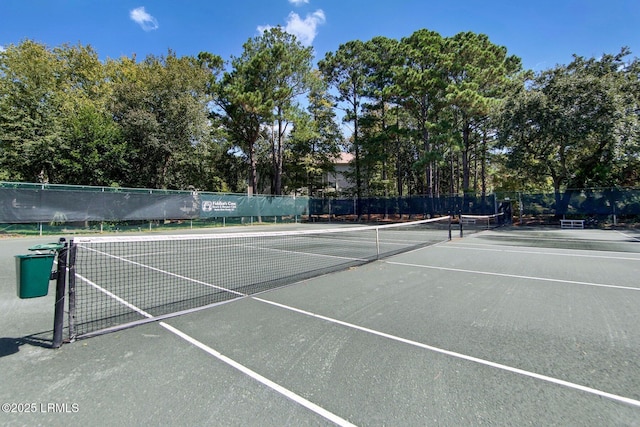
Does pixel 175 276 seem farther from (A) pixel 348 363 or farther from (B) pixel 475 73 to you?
(B) pixel 475 73

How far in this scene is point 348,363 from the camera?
3.00m

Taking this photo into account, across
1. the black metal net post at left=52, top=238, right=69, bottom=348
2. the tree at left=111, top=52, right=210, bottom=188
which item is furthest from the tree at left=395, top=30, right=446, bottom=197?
the black metal net post at left=52, top=238, right=69, bottom=348

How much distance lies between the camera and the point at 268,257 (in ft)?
31.4

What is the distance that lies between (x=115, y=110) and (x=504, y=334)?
3035 centimetres

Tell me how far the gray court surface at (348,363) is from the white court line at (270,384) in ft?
0.04

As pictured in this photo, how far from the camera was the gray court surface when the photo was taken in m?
2.28

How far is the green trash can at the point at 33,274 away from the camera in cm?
309

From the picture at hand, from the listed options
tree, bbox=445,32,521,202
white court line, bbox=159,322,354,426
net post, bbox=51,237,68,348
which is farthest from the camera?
tree, bbox=445,32,521,202

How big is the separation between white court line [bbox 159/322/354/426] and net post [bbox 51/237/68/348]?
114 cm

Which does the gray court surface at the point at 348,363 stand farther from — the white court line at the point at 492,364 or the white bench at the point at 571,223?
the white bench at the point at 571,223

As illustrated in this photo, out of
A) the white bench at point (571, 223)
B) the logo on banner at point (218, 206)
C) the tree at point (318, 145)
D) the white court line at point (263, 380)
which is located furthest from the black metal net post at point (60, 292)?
the tree at point (318, 145)

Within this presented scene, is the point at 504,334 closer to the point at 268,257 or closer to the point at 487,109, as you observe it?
the point at 268,257

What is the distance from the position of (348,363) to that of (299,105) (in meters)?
31.7

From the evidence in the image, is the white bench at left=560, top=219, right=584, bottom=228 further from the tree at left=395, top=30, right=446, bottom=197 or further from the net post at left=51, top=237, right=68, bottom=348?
the net post at left=51, top=237, right=68, bottom=348
